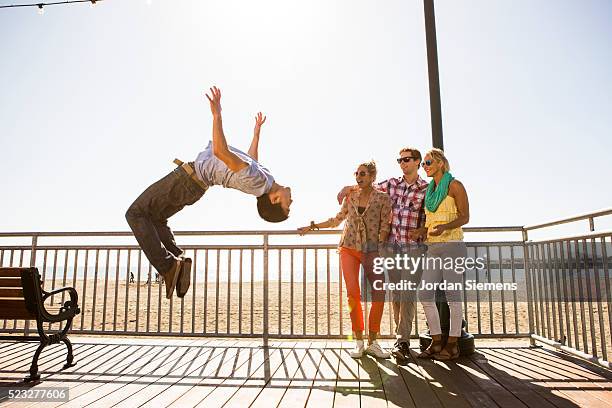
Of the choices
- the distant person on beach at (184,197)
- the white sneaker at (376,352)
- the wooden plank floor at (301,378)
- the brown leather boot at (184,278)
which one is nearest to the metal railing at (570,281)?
the wooden plank floor at (301,378)

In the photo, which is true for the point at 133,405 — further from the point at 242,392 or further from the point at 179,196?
the point at 179,196

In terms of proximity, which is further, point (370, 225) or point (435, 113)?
point (435, 113)

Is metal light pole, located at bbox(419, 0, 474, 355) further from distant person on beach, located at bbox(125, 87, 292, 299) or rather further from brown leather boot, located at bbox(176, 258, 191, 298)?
brown leather boot, located at bbox(176, 258, 191, 298)

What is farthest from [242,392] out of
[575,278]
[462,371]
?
[575,278]

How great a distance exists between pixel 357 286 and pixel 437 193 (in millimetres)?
1148

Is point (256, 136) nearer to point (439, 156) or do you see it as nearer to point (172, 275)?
point (172, 275)

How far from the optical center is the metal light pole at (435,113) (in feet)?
13.4

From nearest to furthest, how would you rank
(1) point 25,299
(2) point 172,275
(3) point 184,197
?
1. (2) point 172,275
2. (3) point 184,197
3. (1) point 25,299

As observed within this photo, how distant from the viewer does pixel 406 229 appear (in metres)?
4.04

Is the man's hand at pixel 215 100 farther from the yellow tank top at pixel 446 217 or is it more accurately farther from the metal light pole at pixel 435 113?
the metal light pole at pixel 435 113

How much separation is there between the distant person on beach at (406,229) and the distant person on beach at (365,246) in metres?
0.11

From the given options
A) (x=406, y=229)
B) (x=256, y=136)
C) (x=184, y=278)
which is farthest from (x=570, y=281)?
(x=184, y=278)

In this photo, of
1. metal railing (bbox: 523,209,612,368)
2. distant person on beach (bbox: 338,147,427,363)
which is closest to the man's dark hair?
distant person on beach (bbox: 338,147,427,363)

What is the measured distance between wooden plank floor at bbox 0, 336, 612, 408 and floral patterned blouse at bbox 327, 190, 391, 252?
108 cm
